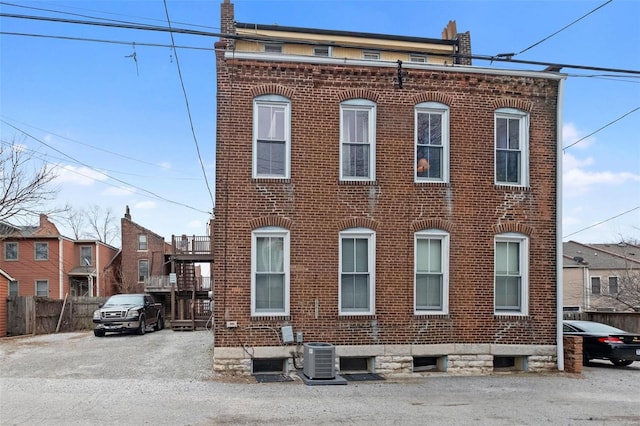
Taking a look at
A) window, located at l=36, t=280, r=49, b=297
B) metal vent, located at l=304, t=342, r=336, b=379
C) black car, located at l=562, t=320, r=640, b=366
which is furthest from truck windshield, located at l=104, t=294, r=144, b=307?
window, located at l=36, t=280, r=49, b=297

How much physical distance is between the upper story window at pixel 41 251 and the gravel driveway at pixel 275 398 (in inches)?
944

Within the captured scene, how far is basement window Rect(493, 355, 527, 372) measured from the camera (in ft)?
40.5

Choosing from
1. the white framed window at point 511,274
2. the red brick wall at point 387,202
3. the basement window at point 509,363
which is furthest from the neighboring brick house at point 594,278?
the red brick wall at point 387,202

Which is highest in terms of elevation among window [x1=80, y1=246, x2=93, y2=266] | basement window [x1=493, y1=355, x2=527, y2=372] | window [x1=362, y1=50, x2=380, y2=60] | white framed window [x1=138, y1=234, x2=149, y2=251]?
window [x1=362, y1=50, x2=380, y2=60]

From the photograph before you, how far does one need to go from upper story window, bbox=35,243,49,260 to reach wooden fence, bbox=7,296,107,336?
1313 centimetres

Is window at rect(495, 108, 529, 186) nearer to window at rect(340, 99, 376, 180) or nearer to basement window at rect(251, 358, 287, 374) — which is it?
window at rect(340, 99, 376, 180)

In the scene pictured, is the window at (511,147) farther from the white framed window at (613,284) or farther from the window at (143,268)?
the window at (143,268)

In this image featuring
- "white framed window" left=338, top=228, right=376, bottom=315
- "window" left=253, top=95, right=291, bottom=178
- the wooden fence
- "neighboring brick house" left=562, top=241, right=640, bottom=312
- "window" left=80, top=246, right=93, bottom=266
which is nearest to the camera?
"window" left=253, top=95, right=291, bottom=178

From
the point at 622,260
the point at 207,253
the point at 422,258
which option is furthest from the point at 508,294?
the point at 622,260

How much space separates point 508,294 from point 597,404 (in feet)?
11.8

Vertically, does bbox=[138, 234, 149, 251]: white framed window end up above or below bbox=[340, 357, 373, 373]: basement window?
above

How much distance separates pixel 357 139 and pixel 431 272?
352cm

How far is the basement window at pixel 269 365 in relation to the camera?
1141 centimetres

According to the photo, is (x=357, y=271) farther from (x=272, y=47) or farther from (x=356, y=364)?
(x=272, y=47)
